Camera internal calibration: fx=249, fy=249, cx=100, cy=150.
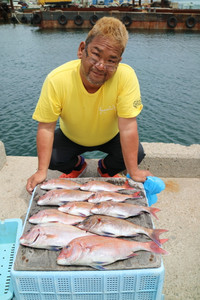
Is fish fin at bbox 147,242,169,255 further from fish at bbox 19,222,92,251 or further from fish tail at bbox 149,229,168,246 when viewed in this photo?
fish at bbox 19,222,92,251

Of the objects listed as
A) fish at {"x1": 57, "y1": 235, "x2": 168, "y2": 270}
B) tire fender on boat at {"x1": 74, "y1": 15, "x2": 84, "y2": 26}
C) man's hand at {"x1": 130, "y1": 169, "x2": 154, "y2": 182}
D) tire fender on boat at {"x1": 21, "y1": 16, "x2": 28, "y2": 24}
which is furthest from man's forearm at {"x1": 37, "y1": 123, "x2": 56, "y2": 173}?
tire fender on boat at {"x1": 21, "y1": 16, "x2": 28, "y2": 24}

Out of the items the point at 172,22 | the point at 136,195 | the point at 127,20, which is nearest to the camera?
the point at 136,195

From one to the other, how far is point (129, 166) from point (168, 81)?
12.4 m

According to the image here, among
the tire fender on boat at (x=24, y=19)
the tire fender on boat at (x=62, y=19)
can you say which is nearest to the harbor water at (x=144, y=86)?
the tire fender on boat at (x=62, y=19)

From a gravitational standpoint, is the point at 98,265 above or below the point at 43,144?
below

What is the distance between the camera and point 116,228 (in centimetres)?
200

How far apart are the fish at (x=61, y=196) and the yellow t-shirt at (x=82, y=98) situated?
Answer: 0.80 m

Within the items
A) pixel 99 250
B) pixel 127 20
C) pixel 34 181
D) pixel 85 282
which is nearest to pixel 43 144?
pixel 34 181

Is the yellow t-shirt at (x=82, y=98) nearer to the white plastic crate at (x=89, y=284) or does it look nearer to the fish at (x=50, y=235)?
the fish at (x=50, y=235)

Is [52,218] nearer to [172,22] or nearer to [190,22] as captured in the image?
[172,22]

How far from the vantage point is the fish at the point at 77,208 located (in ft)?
7.23

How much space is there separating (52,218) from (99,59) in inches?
59.1

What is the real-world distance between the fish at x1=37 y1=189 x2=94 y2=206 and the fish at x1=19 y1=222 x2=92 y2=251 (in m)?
0.32

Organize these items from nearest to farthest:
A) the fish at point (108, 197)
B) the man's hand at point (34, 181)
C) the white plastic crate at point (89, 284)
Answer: the white plastic crate at point (89, 284) → the fish at point (108, 197) → the man's hand at point (34, 181)
